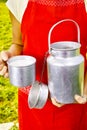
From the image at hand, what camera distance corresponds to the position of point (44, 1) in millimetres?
1217

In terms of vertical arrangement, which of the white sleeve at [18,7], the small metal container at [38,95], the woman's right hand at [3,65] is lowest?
the small metal container at [38,95]

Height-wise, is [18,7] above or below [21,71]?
above

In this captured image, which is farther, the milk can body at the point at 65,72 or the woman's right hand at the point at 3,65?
the woman's right hand at the point at 3,65

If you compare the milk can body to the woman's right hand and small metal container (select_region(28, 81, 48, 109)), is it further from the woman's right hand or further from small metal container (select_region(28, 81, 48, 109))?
the woman's right hand

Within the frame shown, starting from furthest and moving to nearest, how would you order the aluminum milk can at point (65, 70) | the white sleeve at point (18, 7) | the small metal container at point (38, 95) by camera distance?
the white sleeve at point (18, 7), the small metal container at point (38, 95), the aluminum milk can at point (65, 70)

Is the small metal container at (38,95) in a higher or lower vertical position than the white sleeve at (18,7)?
lower

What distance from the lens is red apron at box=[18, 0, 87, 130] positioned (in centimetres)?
121

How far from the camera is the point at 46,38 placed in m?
1.24

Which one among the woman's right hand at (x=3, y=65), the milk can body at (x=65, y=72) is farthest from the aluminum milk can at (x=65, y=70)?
the woman's right hand at (x=3, y=65)

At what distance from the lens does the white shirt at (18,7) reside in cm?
127

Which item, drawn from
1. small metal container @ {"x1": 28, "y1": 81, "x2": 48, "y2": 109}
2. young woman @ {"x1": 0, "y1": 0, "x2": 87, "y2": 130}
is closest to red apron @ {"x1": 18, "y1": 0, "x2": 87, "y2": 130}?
young woman @ {"x1": 0, "y1": 0, "x2": 87, "y2": 130}

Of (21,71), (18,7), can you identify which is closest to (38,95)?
(21,71)

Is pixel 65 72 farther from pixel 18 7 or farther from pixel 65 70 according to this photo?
pixel 18 7

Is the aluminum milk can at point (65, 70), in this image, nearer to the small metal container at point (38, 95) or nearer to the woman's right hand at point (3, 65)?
the small metal container at point (38, 95)
